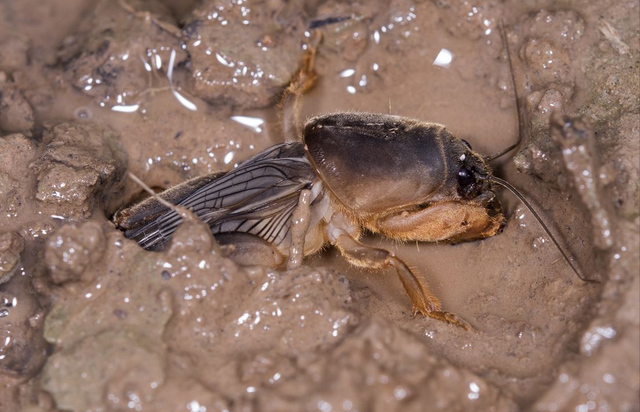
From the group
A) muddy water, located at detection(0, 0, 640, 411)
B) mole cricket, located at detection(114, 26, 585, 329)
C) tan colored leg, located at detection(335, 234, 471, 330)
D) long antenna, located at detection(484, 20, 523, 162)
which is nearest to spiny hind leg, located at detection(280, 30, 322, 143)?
muddy water, located at detection(0, 0, 640, 411)

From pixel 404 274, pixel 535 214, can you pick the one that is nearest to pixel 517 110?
pixel 535 214

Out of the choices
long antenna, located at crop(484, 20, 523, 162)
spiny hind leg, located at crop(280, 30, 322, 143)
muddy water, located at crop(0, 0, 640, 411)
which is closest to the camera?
muddy water, located at crop(0, 0, 640, 411)

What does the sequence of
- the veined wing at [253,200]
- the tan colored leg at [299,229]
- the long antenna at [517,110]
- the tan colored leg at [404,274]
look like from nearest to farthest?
the tan colored leg at [404,274] → the tan colored leg at [299,229] → the veined wing at [253,200] → the long antenna at [517,110]

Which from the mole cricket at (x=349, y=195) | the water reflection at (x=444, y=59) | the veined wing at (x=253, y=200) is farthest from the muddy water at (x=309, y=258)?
the veined wing at (x=253, y=200)

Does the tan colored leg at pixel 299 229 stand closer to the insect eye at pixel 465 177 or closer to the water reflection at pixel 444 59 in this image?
the insect eye at pixel 465 177

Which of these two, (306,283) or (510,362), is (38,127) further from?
(510,362)

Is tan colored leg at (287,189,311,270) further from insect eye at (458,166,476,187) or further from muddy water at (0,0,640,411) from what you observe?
insect eye at (458,166,476,187)

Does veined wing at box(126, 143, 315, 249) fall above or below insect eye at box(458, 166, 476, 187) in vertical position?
below
